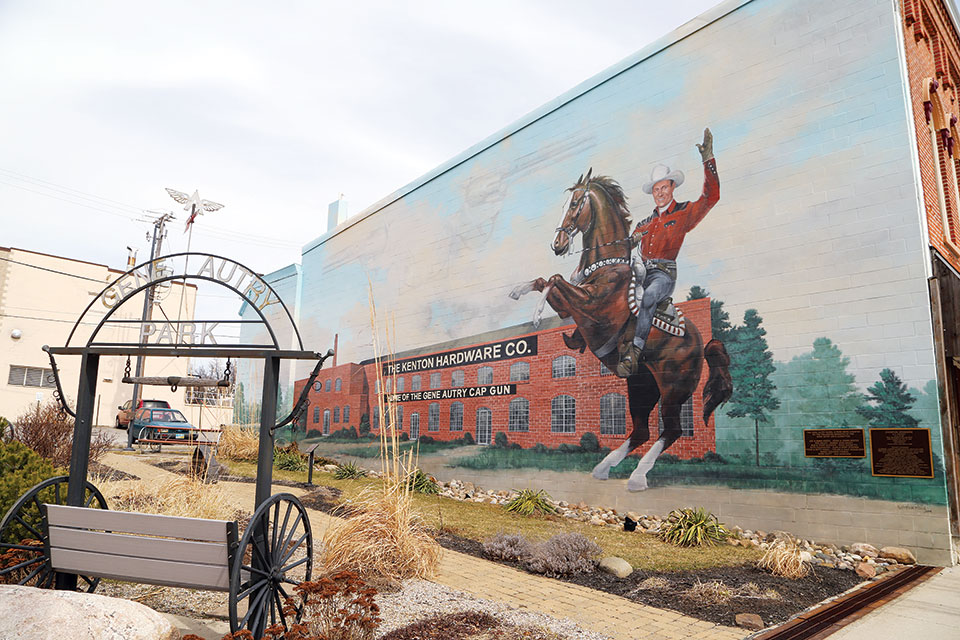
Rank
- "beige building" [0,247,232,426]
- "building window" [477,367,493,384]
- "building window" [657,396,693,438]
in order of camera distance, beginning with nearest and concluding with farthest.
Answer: "building window" [657,396,693,438] < "building window" [477,367,493,384] < "beige building" [0,247,232,426]

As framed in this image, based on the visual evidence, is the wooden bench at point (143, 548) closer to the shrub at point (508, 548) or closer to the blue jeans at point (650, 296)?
the shrub at point (508, 548)

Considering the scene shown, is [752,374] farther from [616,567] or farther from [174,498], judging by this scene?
[174,498]

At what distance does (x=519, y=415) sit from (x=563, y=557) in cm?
590

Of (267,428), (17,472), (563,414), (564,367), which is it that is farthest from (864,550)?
(17,472)

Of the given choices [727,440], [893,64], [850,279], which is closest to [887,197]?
[850,279]

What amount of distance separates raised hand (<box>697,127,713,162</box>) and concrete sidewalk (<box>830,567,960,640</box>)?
6528 millimetres

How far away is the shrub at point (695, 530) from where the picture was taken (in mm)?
8297

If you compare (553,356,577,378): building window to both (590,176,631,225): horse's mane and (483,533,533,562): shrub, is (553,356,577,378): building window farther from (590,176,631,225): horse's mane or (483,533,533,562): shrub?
(483,533,533,562): shrub

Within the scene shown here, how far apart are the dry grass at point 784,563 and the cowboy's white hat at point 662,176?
593 cm

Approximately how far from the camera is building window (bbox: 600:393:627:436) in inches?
409

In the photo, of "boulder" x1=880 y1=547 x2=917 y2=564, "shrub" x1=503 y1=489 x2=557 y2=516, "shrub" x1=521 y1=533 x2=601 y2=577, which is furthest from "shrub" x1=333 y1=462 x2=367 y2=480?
"boulder" x1=880 y1=547 x2=917 y2=564

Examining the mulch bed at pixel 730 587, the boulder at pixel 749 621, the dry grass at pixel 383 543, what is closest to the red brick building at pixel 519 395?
the mulch bed at pixel 730 587

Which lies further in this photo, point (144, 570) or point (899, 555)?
point (899, 555)

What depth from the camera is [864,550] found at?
24.4ft
